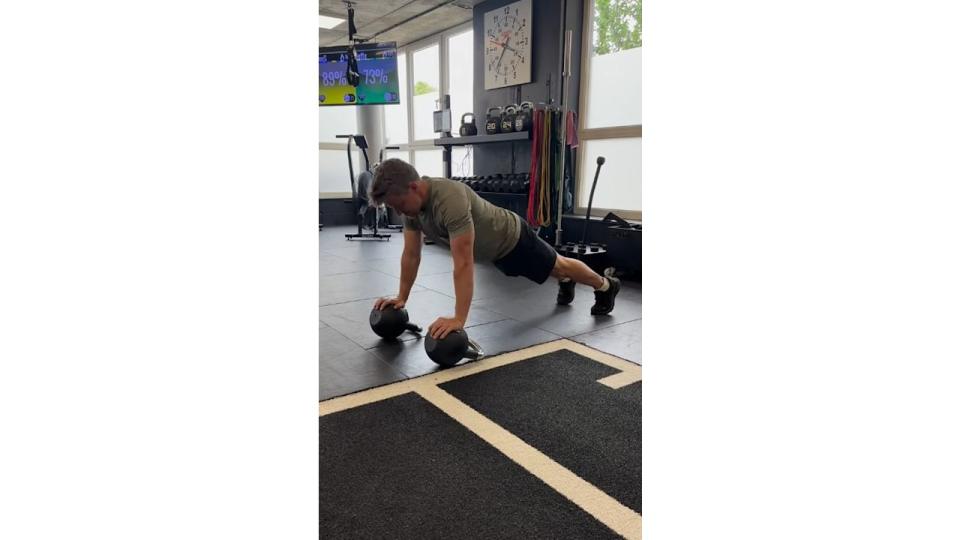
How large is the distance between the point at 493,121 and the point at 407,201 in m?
3.33

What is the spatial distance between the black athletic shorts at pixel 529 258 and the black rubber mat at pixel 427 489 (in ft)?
4.03

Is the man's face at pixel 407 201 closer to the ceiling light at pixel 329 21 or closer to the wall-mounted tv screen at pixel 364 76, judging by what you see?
the wall-mounted tv screen at pixel 364 76

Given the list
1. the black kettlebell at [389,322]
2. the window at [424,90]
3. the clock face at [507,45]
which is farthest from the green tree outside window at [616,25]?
the black kettlebell at [389,322]

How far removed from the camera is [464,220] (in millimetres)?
2385

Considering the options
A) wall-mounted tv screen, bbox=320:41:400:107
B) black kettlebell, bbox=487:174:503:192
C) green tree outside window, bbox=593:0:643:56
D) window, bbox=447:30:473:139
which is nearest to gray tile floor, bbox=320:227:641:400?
black kettlebell, bbox=487:174:503:192

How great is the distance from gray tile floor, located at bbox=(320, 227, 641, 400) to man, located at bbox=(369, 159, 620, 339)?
0.19 m

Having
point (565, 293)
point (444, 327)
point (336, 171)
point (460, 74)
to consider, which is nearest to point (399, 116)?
point (336, 171)

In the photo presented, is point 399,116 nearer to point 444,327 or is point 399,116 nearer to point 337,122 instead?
point 337,122

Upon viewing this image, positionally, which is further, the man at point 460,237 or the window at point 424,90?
the window at point 424,90

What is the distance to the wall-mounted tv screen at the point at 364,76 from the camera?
625cm

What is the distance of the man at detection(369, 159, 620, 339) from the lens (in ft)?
7.63

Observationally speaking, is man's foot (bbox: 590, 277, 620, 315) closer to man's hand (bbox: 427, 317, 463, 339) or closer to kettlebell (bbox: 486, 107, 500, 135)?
man's hand (bbox: 427, 317, 463, 339)
